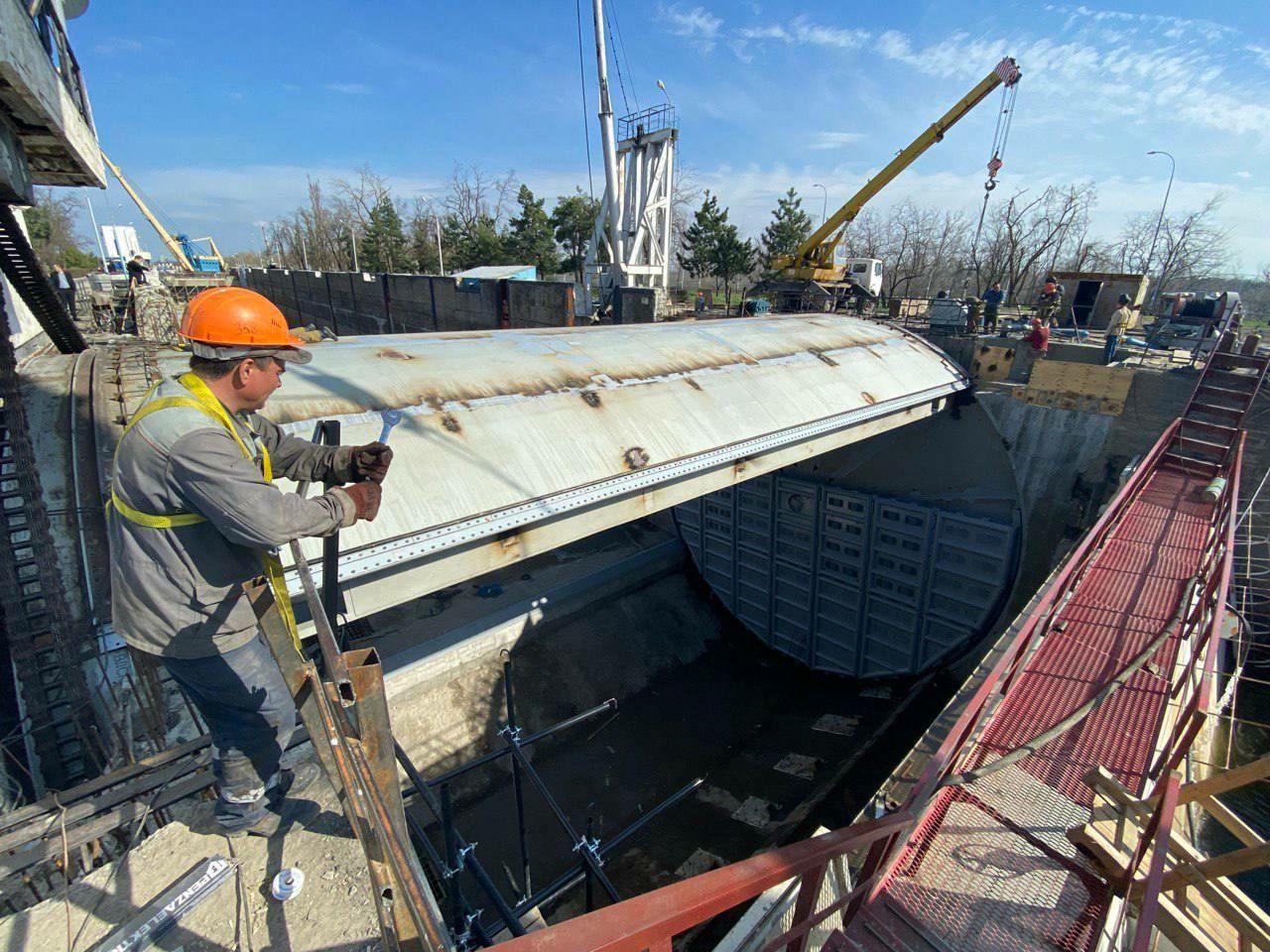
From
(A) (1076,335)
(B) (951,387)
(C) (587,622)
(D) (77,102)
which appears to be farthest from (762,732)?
(D) (77,102)

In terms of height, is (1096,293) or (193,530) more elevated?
(1096,293)

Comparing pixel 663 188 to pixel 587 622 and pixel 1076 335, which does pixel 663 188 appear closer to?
pixel 1076 335

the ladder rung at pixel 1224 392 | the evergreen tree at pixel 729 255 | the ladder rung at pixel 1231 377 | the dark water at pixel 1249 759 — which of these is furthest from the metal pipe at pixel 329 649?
the evergreen tree at pixel 729 255

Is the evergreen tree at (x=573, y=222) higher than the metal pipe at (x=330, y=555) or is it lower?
higher

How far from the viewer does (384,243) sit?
49531mm

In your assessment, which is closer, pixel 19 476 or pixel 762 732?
pixel 19 476

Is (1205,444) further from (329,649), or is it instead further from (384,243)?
(384,243)

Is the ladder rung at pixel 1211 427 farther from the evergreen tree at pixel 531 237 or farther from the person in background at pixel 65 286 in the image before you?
the evergreen tree at pixel 531 237

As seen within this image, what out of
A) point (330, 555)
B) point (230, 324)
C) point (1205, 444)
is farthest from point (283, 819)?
point (1205, 444)

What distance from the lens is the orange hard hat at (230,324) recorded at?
7.95ft

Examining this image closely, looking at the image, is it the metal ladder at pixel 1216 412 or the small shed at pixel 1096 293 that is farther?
the small shed at pixel 1096 293

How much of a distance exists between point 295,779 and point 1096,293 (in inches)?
893

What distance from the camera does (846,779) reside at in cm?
922

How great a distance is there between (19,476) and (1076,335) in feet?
54.9
